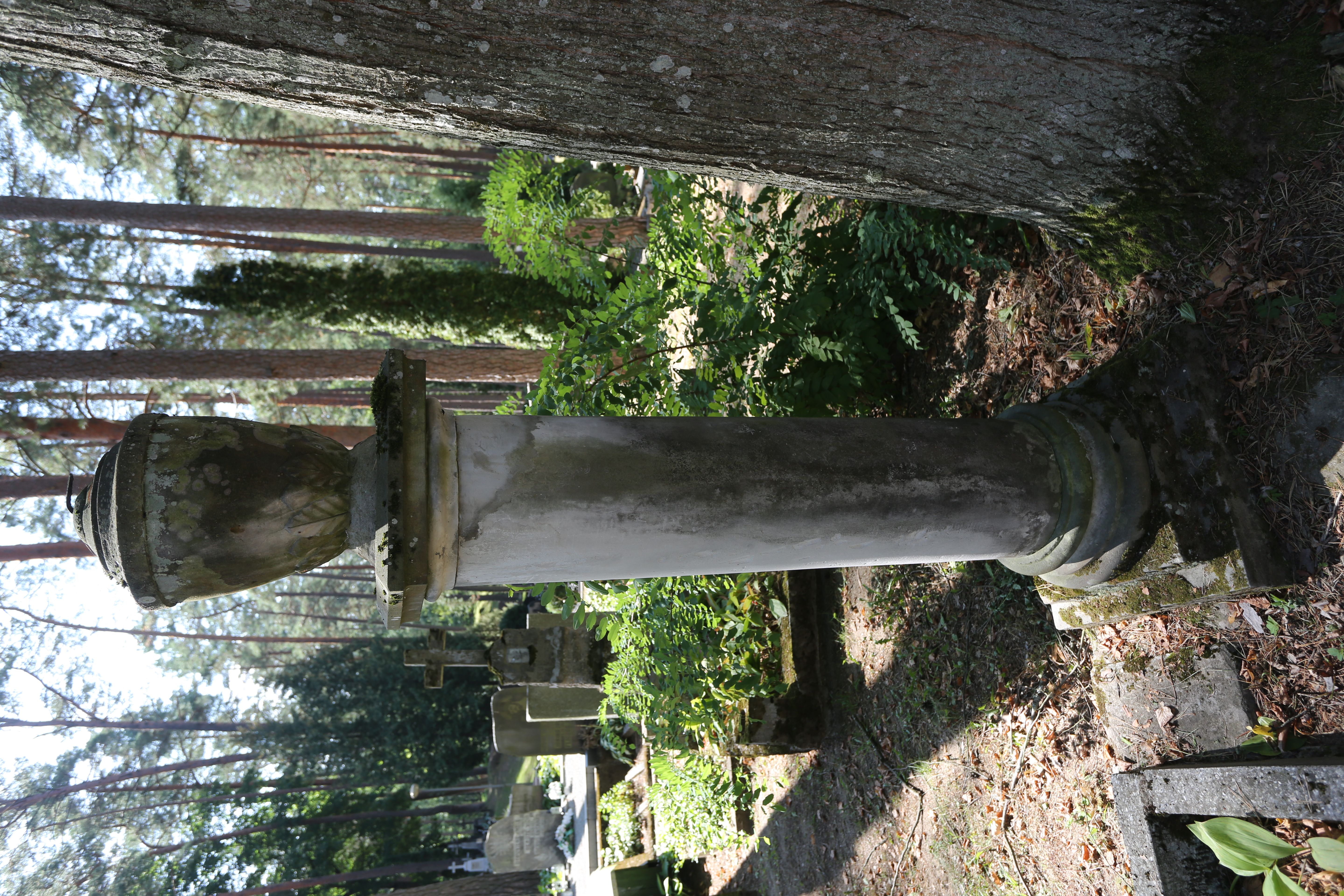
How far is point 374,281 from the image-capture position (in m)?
11.3

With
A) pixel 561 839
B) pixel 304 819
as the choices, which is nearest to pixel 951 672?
pixel 561 839

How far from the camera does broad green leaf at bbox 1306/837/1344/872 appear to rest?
2059 mm

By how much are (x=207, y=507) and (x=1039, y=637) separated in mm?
3703

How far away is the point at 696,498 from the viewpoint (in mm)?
2752

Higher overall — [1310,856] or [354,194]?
[354,194]

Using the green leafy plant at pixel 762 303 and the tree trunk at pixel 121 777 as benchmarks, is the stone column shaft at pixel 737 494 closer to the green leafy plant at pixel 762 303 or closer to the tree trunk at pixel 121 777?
the green leafy plant at pixel 762 303

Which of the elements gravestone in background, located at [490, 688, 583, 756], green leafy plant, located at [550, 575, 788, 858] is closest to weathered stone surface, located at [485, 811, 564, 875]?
gravestone in background, located at [490, 688, 583, 756]

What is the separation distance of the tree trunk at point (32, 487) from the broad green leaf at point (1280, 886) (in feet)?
36.3

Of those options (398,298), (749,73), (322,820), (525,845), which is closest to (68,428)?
(398,298)

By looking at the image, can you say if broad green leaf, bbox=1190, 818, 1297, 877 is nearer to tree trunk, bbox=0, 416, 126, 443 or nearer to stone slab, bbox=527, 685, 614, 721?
stone slab, bbox=527, 685, 614, 721

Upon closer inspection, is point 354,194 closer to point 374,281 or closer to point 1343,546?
point 374,281

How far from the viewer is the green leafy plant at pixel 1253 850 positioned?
225 centimetres

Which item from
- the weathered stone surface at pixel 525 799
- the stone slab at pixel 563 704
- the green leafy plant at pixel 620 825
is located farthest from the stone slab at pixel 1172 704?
the weathered stone surface at pixel 525 799

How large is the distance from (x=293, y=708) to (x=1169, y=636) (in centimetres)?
2759
